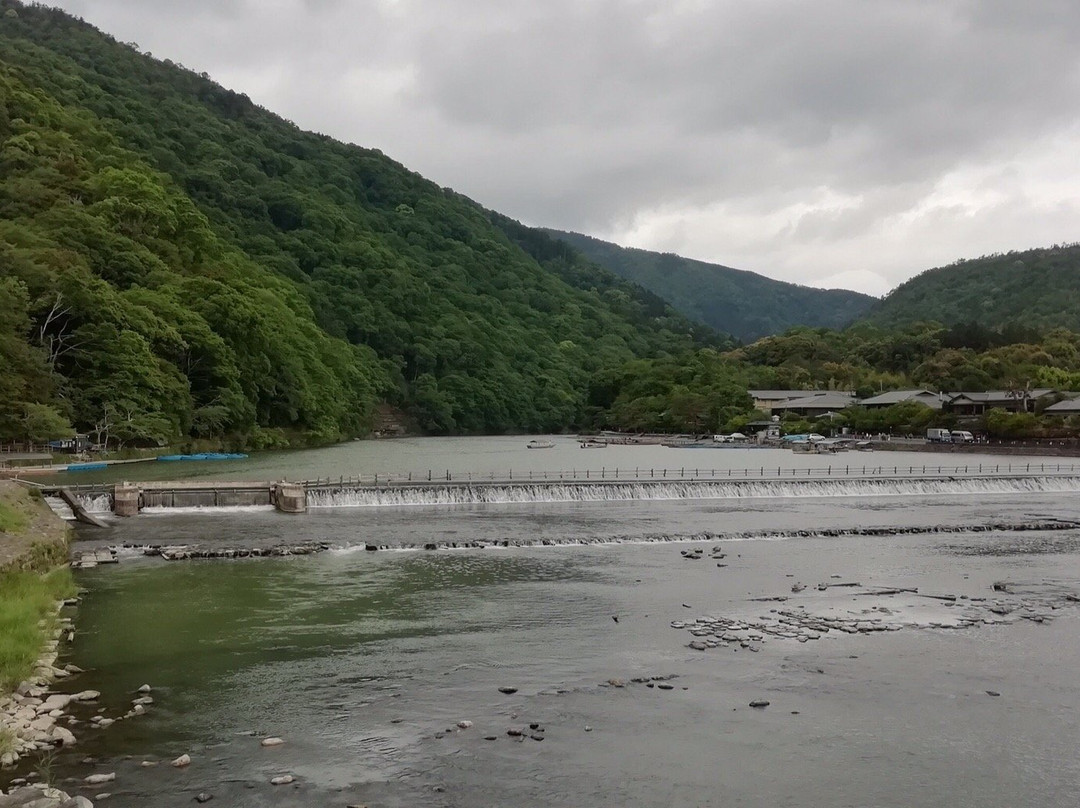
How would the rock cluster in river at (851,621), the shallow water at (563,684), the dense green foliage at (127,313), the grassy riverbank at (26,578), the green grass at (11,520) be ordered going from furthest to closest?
the dense green foliage at (127,313) < the green grass at (11,520) < the rock cluster in river at (851,621) < the grassy riverbank at (26,578) < the shallow water at (563,684)

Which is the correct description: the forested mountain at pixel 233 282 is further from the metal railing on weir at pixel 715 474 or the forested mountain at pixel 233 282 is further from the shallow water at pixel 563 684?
the shallow water at pixel 563 684

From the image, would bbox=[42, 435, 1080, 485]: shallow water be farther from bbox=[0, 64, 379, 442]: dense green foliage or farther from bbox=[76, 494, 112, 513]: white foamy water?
bbox=[76, 494, 112, 513]: white foamy water

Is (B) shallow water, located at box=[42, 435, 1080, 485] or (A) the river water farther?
(B) shallow water, located at box=[42, 435, 1080, 485]

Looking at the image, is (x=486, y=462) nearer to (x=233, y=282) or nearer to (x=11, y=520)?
(x=233, y=282)

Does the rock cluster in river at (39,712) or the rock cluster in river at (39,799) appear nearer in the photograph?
the rock cluster in river at (39,799)

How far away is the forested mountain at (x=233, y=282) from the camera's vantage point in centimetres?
5781

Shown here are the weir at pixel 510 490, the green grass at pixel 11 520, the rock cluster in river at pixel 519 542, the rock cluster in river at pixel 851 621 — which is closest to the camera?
the rock cluster in river at pixel 851 621

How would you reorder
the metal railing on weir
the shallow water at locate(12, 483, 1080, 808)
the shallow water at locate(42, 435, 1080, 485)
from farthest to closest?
the shallow water at locate(42, 435, 1080, 485), the metal railing on weir, the shallow water at locate(12, 483, 1080, 808)

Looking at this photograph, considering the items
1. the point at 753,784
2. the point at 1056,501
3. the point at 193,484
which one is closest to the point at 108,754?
the point at 753,784

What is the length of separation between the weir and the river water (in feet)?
22.3

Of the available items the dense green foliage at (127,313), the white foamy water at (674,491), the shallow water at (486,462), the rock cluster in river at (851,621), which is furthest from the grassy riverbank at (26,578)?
the dense green foliage at (127,313)

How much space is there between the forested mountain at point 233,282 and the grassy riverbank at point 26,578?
25142 mm

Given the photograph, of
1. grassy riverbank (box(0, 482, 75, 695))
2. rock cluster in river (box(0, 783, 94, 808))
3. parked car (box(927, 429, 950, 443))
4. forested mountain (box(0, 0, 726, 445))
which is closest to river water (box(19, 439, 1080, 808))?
rock cluster in river (box(0, 783, 94, 808))

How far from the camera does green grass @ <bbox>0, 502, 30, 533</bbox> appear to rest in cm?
2278
